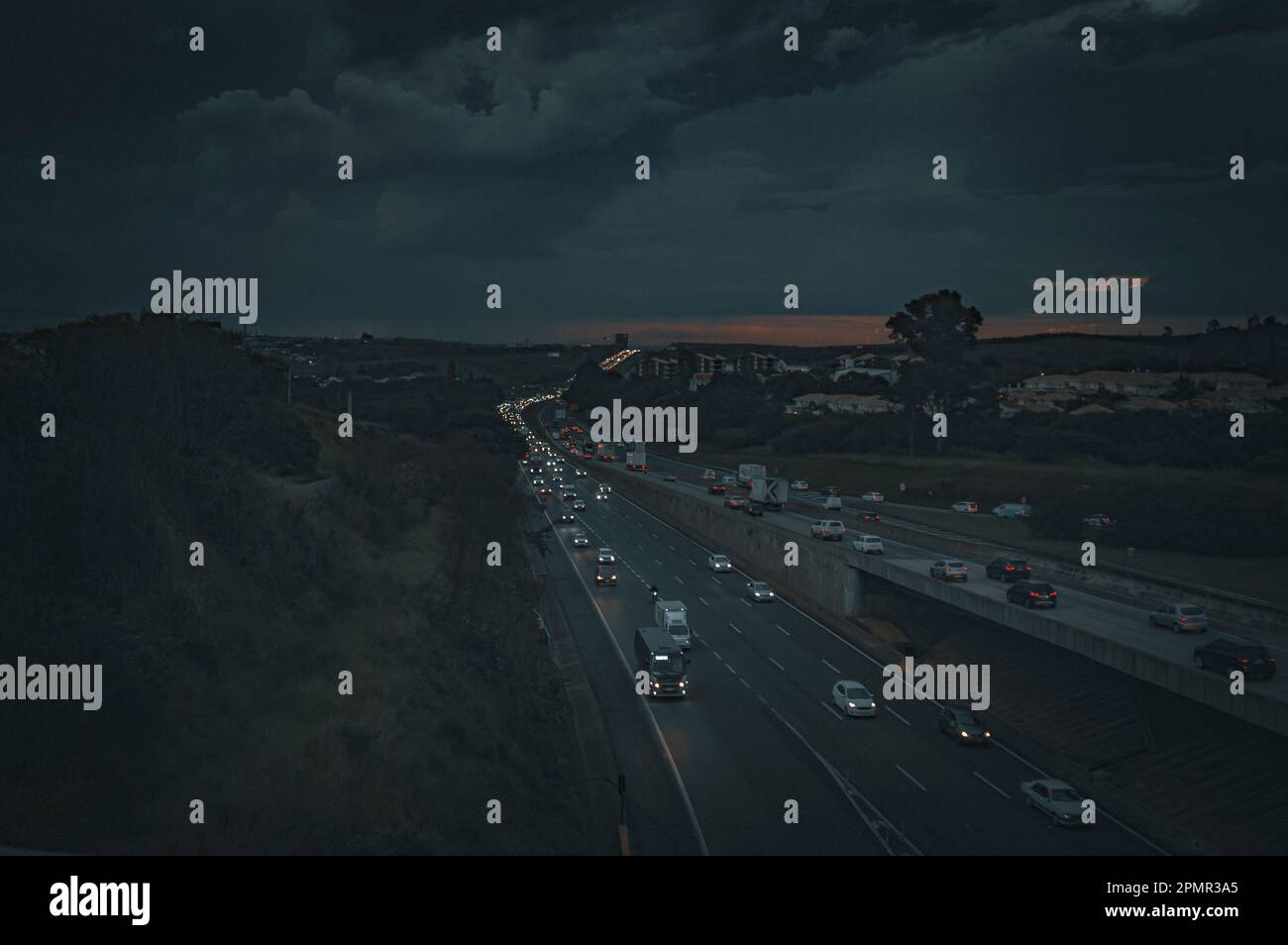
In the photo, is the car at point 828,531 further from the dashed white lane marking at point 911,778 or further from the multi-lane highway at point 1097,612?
the dashed white lane marking at point 911,778

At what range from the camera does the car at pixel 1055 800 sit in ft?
56.2

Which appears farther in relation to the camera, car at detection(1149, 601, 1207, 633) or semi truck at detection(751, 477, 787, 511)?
semi truck at detection(751, 477, 787, 511)

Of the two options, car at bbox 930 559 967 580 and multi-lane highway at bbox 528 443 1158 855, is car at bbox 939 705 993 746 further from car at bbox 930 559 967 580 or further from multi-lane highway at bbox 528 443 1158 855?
car at bbox 930 559 967 580

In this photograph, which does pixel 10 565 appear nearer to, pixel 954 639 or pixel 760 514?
pixel 954 639

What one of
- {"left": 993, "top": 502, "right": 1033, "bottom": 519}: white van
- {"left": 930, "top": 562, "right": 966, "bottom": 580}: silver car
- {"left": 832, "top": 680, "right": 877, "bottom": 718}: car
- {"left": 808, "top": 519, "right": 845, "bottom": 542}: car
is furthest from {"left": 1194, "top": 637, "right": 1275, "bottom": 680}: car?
{"left": 993, "top": 502, "right": 1033, "bottom": 519}: white van

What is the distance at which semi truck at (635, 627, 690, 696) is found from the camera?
25188mm

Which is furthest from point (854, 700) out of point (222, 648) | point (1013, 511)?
point (1013, 511)

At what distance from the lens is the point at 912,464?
7325 centimetres

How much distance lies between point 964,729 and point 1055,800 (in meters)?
4.61

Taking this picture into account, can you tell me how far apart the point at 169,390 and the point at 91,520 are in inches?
477

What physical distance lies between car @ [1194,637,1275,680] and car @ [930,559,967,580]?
1125cm

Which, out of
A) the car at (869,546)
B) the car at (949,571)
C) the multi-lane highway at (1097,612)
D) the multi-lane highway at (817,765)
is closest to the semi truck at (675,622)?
the multi-lane highway at (817,765)
